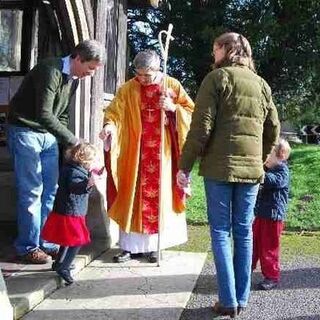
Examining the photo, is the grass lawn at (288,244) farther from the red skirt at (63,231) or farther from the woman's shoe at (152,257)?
the red skirt at (63,231)

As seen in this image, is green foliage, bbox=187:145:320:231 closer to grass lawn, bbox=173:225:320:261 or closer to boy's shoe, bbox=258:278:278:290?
grass lawn, bbox=173:225:320:261

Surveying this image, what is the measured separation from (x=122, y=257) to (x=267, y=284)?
4.42ft

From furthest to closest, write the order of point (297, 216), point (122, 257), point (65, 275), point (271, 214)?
1. point (297, 216)
2. point (122, 257)
3. point (271, 214)
4. point (65, 275)

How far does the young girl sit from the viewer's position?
4965mm

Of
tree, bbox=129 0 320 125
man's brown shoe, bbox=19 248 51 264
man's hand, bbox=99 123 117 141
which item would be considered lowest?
man's brown shoe, bbox=19 248 51 264

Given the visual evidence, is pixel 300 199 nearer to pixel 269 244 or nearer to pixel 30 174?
pixel 269 244

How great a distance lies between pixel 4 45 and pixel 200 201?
3.70 m

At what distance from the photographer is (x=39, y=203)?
215 inches

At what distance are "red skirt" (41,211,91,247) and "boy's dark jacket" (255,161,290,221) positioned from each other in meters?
1.40

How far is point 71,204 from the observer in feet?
16.4

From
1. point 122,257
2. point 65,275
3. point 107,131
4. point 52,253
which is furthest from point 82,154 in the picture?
point 122,257

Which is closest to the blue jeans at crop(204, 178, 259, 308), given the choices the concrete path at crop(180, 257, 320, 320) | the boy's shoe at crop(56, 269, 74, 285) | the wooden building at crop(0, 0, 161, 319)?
the concrete path at crop(180, 257, 320, 320)

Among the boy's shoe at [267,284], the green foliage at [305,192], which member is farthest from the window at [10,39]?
the green foliage at [305,192]

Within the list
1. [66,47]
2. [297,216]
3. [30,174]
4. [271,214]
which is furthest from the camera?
[297,216]
